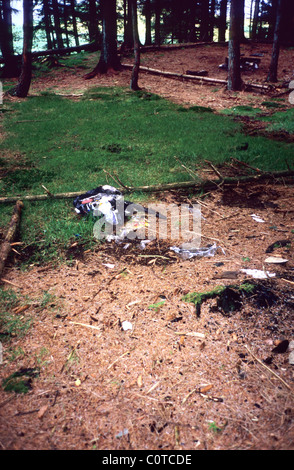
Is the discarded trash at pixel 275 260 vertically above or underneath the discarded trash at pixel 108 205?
underneath

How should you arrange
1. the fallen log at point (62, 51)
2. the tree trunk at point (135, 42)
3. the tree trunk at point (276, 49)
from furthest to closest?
the fallen log at point (62, 51) → the tree trunk at point (276, 49) → the tree trunk at point (135, 42)

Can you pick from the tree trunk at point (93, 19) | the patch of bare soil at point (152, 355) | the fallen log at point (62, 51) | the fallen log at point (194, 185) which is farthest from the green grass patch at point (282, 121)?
the tree trunk at point (93, 19)

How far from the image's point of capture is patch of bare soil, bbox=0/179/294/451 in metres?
1.96

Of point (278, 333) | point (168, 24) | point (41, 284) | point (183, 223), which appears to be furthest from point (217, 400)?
point (168, 24)

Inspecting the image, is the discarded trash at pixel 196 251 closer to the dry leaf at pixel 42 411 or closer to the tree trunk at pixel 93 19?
the dry leaf at pixel 42 411

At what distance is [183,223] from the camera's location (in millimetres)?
4504

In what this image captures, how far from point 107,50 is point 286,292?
16871 mm

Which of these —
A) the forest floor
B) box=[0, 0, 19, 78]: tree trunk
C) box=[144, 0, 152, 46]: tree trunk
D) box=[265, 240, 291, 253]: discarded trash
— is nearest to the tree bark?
the forest floor

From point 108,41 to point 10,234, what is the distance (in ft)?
48.7

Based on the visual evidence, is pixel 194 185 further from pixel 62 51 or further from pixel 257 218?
pixel 62 51

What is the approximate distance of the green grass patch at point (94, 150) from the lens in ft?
15.2

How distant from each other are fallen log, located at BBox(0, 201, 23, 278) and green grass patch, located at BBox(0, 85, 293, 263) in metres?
0.13
